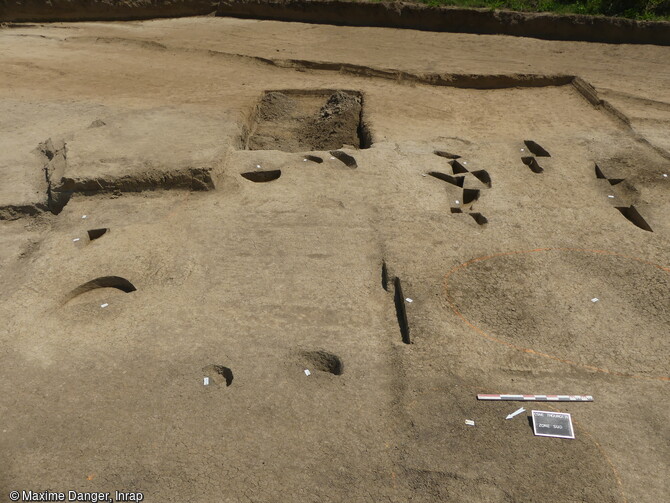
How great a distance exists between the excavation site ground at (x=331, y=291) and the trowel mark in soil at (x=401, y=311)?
19 millimetres

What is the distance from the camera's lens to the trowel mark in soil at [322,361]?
4354 millimetres

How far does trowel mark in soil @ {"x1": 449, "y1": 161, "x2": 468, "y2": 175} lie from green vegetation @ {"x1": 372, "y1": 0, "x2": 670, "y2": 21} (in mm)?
7333

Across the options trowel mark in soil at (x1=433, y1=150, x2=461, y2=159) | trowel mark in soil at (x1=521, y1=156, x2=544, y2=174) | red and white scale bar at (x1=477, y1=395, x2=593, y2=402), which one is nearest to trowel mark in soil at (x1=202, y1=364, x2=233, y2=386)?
red and white scale bar at (x1=477, y1=395, x2=593, y2=402)

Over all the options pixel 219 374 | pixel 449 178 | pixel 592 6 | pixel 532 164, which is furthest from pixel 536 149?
pixel 592 6

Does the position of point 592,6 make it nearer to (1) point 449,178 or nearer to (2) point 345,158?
(1) point 449,178

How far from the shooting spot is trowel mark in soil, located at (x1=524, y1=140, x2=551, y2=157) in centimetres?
782

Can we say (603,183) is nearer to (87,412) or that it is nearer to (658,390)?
(658,390)

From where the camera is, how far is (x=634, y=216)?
657 cm

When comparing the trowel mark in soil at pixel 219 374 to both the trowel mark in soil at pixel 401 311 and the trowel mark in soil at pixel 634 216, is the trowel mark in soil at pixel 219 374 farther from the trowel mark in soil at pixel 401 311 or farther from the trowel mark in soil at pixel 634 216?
the trowel mark in soil at pixel 634 216

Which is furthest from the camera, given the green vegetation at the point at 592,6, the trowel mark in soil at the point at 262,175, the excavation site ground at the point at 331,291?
the green vegetation at the point at 592,6

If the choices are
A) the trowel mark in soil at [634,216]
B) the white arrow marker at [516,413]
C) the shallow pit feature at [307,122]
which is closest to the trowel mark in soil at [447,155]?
the shallow pit feature at [307,122]

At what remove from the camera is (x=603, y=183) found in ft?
23.4

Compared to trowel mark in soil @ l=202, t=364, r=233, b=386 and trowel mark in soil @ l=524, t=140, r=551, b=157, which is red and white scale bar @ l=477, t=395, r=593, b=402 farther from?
trowel mark in soil @ l=524, t=140, r=551, b=157

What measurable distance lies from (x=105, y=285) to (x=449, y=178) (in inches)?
176
